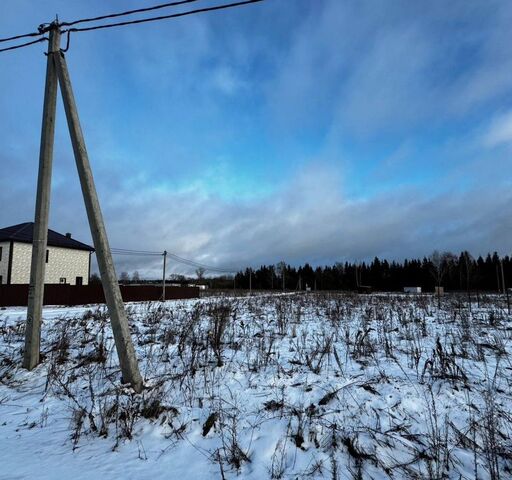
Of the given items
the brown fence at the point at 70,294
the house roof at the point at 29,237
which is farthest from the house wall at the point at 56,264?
the brown fence at the point at 70,294

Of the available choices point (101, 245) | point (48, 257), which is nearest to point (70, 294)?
point (48, 257)

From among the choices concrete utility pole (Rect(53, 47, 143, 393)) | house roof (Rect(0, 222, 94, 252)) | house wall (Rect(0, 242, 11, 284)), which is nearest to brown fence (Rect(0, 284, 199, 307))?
house roof (Rect(0, 222, 94, 252))

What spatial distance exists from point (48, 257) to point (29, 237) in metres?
2.89

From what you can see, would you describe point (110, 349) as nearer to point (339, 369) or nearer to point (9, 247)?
point (339, 369)

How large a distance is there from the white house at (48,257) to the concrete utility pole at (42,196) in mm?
35092

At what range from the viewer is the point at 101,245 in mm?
5254

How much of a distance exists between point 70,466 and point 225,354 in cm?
326

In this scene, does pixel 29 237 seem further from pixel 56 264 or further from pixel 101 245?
pixel 101 245

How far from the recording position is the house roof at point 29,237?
121 feet

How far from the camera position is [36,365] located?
6.14 metres

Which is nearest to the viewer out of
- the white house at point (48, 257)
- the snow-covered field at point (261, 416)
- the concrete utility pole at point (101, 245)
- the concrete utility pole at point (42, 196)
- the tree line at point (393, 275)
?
the snow-covered field at point (261, 416)

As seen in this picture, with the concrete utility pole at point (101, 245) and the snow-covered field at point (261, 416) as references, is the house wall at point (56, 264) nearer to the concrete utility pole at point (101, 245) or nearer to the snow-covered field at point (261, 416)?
the concrete utility pole at point (101, 245)

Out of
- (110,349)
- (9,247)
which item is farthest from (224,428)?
(9,247)

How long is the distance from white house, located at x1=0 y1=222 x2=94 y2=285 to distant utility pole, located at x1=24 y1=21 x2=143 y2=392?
116 feet
